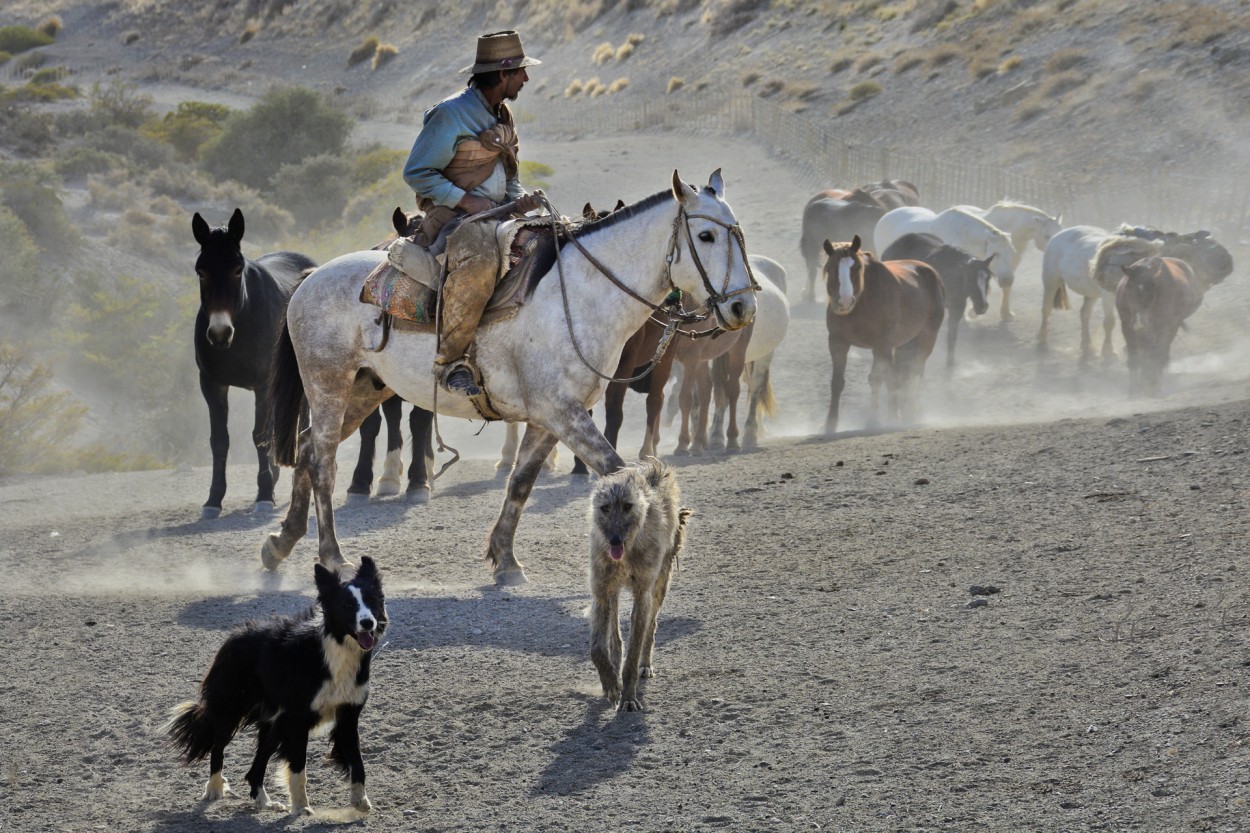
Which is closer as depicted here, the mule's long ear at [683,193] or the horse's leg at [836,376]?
the mule's long ear at [683,193]

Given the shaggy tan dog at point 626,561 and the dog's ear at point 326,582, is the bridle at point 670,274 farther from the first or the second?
the dog's ear at point 326,582

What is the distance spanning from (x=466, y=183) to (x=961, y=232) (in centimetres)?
1884

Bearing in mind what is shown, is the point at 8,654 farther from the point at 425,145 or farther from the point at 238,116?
the point at 238,116

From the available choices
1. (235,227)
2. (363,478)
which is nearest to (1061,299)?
(363,478)

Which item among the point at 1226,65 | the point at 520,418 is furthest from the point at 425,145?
the point at 1226,65

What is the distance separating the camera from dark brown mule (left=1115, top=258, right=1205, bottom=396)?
1844 centimetres

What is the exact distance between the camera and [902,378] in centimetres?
1881

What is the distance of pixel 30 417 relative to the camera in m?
20.1

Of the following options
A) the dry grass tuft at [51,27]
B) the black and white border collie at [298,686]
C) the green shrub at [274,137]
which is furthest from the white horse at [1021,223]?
the dry grass tuft at [51,27]

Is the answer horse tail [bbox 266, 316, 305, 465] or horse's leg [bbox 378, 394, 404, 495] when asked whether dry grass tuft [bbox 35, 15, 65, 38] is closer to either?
horse's leg [bbox 378, 394, 404, 495]

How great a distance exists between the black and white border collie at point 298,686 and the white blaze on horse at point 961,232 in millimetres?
20793

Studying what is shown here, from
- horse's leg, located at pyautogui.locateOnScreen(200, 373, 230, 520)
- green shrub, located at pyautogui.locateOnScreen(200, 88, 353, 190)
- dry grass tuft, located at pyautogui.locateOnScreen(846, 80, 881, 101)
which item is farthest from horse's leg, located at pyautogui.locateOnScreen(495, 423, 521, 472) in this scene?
dry grass tuft, located at pyautogui.locateOnScreen(846, 80, 881, 101)

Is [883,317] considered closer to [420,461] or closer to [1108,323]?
[1108,323]

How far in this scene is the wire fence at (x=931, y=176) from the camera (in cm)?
3009
